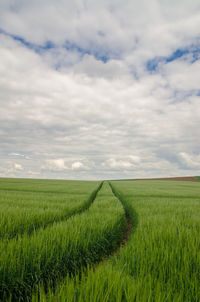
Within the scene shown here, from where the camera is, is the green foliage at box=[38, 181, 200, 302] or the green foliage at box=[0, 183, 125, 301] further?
the green foliage at box=[0, 183, 125, 301]

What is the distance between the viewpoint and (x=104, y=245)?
3.26 m

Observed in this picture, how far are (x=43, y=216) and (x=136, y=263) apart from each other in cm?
317

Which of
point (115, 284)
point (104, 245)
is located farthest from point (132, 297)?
point (104, 245)

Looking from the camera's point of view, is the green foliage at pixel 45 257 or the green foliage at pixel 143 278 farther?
the green foliage at pixel 45 257

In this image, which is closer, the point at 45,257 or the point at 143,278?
the point at 143,278

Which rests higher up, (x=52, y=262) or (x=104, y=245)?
(x=52, y=262)

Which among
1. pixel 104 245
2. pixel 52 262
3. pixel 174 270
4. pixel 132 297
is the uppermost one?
pixel 132 297

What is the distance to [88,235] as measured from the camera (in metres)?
2.99

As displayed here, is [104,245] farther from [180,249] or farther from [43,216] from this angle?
[43,216]

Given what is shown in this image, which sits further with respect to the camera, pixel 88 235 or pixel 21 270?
pixel 88 235

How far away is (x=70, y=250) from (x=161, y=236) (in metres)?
1.58

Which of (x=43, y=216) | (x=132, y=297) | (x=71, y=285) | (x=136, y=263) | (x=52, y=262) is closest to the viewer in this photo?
(x=132, y=297)

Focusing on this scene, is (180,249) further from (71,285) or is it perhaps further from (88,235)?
(71,285)

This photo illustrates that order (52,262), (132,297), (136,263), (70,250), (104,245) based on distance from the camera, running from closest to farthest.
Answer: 1. (132,297)
2. (136,263)
3. (52,262)
4. (70,250)
5. (104,245)
